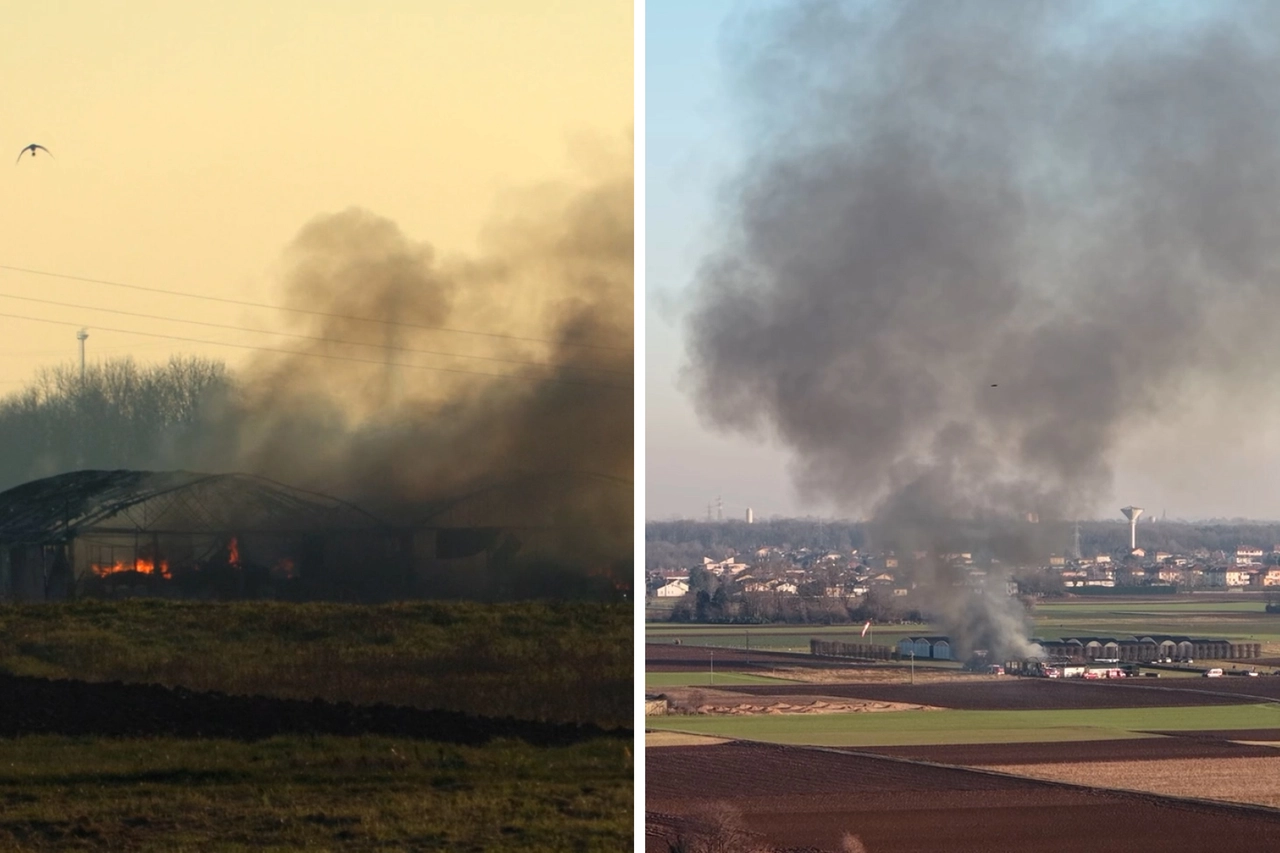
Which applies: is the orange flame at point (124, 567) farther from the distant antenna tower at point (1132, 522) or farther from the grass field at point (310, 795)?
the distant antenna tower at point (1132, 522)

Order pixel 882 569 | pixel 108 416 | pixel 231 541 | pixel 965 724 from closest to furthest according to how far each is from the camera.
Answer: pixel 108 416 < pixel 231 541 < pixel 965 724 < pixel 882 569

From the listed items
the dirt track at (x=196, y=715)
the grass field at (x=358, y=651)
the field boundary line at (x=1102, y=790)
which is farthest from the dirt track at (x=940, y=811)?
the dirt track at (x=196, y=715)

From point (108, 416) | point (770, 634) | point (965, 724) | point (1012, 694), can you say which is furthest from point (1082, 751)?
point (770, 634)

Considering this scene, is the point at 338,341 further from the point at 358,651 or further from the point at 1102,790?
the point at 1102,790

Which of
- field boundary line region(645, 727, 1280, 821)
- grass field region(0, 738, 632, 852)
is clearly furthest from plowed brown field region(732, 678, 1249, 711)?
grass field region(0, 738, 632, 852)

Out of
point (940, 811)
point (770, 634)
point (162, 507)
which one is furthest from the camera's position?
point (770, 634)

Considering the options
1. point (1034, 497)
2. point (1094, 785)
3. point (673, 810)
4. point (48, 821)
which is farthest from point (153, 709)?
point (1034, 497)

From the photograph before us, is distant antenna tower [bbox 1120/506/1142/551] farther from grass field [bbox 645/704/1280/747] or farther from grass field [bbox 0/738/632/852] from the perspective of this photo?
grass field [bbox 0/738/632/852]
